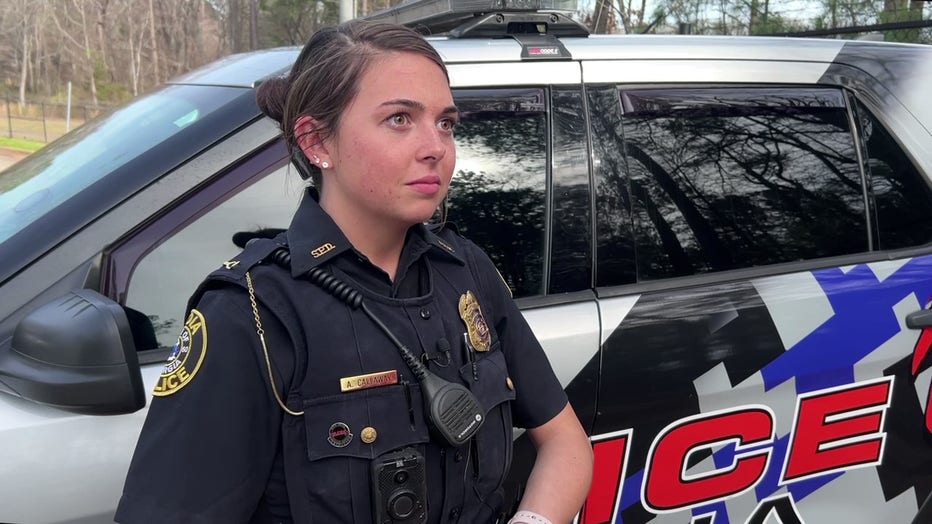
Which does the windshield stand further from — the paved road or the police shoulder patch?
the paved road

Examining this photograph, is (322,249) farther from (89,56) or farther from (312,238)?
(89,56)

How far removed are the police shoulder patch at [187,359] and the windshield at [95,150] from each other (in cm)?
65

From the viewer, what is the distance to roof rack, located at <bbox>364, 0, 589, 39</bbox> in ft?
6.68

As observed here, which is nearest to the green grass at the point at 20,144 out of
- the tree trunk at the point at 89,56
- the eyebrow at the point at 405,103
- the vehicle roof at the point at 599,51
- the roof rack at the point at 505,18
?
the tree trunk at the point at 89,56

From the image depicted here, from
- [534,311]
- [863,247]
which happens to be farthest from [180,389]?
[863,247]

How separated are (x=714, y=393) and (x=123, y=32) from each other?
144ft

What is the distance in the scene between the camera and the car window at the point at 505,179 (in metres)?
1.87

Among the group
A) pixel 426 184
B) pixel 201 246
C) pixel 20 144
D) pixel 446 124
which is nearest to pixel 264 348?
pixel 426 184

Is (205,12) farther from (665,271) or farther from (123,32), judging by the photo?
(665,271)

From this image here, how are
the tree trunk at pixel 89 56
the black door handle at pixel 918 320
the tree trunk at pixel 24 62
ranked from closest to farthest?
the black door handle at pixel 918 320, the tree trunk at pixel 89 56, the tree trunk at pixel 24 62

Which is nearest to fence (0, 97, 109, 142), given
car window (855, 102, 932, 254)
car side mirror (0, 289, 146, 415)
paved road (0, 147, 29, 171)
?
paved road (0, 147, 29, 171)

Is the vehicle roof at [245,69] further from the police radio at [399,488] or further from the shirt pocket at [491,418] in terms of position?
the police radio at [399,488]

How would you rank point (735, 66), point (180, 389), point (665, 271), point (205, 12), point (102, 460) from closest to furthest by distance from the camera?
point (180, 389) < point (102, 460) < point (665, 271) < point (735, 66) < point (205, 12)

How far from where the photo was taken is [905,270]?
2.16 m
